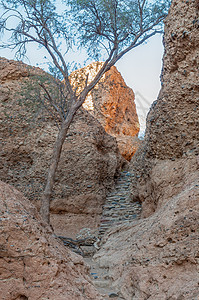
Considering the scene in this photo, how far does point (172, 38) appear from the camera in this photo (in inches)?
235

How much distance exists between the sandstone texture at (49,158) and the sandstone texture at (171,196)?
2617 mm

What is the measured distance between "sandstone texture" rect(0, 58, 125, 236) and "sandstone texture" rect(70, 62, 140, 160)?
5.86 meters

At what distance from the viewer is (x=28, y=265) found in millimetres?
2049

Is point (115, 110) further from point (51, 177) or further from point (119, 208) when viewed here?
point (51, 177)

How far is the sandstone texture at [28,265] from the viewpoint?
78.5 inches

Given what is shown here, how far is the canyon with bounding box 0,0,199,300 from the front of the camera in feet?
6.93

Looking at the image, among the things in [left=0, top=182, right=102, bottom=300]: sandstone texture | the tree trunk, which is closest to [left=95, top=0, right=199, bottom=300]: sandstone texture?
[left=0, top=182, right=102, bottom=300]: sandstone texture

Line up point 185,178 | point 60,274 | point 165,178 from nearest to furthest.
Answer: point 60,274 < point 185,178 < point 165,178

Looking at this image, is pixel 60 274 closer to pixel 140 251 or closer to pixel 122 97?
pixel 140 251

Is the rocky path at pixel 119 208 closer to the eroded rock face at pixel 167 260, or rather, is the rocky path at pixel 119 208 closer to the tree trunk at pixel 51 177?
the tree trunk at pixel 51 177

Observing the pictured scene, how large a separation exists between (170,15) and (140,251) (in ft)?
16.6

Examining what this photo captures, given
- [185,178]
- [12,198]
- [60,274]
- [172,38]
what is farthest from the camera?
[172,38]

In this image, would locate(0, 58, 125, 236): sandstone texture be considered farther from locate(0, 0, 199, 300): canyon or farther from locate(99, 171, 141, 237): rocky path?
locate(99, 171, 141, 237): rocky path

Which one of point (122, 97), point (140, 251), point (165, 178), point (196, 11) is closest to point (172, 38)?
point (196, 11)
